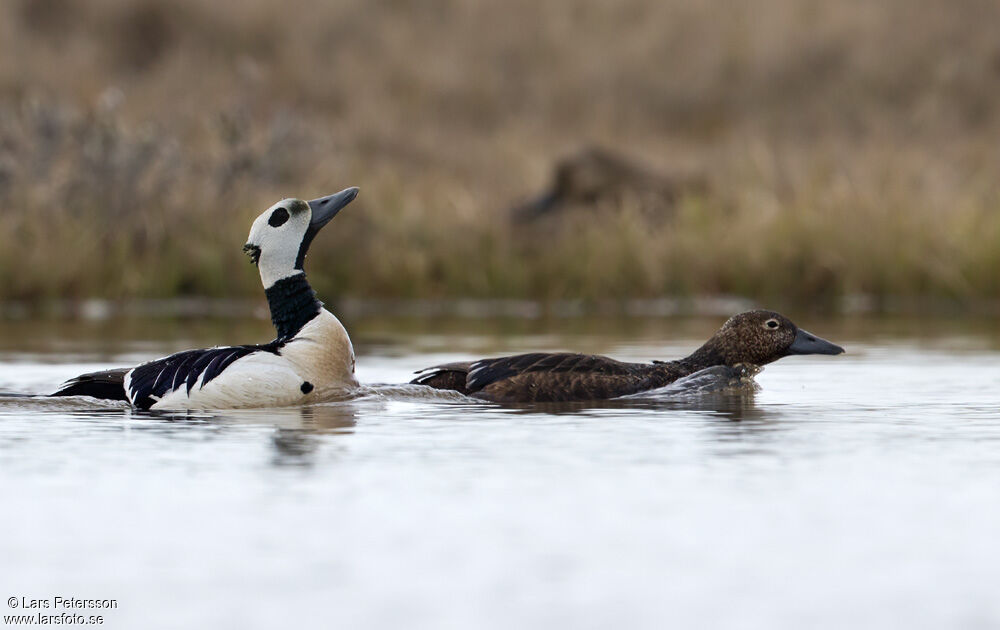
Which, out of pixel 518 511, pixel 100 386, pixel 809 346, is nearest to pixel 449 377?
pixel 100 386

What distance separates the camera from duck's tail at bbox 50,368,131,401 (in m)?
8.83

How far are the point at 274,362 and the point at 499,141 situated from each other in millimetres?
23977

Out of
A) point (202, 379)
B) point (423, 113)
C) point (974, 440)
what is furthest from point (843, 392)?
point (423, 113)

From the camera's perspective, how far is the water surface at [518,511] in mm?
4516

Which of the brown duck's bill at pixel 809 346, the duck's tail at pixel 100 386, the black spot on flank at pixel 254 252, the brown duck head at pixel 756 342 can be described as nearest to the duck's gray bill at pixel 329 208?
the black spot on flank at pixel 254 252

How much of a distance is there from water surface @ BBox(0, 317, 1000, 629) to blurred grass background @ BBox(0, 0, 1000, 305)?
939cm

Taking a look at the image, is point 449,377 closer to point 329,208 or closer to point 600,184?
point 329,208

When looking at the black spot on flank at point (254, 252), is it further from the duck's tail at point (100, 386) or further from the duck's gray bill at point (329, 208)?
the duck's tail at point (100, 386)

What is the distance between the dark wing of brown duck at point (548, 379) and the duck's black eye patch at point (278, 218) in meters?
1.20

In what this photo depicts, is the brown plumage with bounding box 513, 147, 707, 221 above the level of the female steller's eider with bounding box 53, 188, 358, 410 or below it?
above

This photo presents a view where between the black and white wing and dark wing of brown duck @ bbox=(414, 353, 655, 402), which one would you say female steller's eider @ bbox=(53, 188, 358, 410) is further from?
dark wing of brown duck @ bbox=(414, 353, 655, 402)

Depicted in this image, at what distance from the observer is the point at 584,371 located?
30.6 feet

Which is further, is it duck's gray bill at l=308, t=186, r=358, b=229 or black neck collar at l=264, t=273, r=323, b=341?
duck's gray bill at l=308, t=186, r=358, b=229
